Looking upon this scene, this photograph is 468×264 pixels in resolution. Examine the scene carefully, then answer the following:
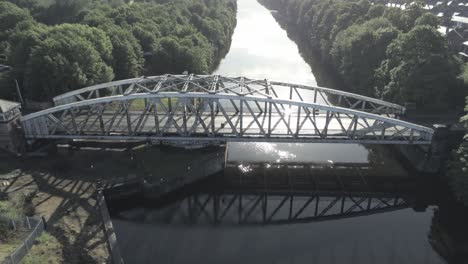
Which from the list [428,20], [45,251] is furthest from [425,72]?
[45,251]

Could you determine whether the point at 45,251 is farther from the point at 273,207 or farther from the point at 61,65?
the point at 61,65

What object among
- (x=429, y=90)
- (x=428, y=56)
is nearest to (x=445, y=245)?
(x=429, y=90)

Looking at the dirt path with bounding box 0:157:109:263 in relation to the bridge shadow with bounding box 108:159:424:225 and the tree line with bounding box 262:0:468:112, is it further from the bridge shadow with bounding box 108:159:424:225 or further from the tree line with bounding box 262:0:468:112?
the tree line with bounding box 262:0:468:112

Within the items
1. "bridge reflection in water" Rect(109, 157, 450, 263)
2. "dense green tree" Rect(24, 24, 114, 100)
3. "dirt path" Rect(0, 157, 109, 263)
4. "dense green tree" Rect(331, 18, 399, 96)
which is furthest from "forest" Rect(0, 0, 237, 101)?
"dense green tree" Rect(331, 18, 399, 96)

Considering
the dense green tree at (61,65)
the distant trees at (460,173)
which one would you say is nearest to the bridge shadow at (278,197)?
the distant trees at (460,173)

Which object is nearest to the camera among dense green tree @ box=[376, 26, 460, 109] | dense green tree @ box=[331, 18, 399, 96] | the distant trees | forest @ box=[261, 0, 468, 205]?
the distant trees

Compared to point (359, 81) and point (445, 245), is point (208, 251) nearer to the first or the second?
point (445, 245)
